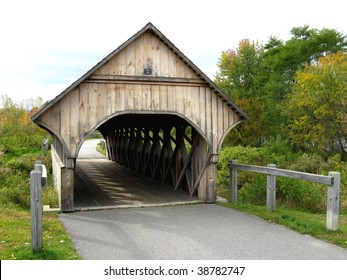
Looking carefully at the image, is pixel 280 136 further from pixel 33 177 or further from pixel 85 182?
pixel 33 177

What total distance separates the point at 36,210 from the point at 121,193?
6413mm

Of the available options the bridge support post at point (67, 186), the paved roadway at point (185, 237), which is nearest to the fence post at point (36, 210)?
the paved roadway at point (185, 237)

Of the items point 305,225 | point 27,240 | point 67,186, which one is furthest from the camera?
point 67,186

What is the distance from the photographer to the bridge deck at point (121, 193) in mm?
10523

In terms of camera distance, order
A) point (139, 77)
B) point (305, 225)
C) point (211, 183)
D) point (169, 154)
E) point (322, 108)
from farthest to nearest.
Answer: point (322, 108) < point (169, 154) < point (211, 183) < point (139, 77) < point (305, 225)

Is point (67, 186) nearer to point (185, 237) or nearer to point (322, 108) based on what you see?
point (185, 237)

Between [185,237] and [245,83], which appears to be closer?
[185,237]

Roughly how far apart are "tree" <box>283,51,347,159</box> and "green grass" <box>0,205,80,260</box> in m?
17.2

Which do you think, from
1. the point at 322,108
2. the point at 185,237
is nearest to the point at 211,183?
the point at 185,237

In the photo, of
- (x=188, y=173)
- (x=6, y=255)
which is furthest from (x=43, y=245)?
(x=188, y=173)

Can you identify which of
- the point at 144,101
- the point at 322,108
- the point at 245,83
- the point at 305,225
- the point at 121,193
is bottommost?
the point at 121,193

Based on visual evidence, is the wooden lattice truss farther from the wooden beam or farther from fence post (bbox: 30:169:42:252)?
fence post (bbox: 30:169:42:252)

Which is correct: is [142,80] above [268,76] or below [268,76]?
below

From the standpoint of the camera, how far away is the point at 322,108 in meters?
22.2
